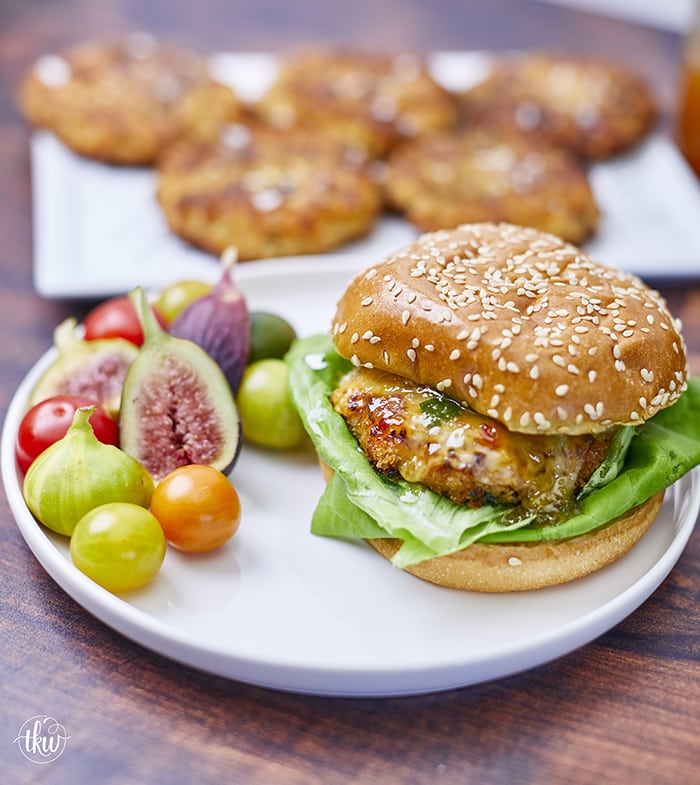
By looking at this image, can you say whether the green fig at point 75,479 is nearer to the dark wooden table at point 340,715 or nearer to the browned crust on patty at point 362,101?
the dark wooden table at point 340,715

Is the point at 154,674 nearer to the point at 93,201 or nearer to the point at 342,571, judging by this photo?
the point at 342,571

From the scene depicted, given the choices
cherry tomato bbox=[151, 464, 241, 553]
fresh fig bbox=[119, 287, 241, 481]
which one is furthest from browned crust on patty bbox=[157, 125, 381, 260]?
cherry tomato bbox=[151, 464, 241, 553]

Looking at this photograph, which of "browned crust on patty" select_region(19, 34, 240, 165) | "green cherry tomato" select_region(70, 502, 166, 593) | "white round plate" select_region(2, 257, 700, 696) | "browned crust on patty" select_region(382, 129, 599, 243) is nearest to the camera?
"white round plate" select_region(2, 257, 700, 696)

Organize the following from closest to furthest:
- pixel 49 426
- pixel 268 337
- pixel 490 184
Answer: pixel 49 426, pixel 268 337, pixel 490 184

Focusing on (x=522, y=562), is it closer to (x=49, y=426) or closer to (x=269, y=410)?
(x=269, y=410)

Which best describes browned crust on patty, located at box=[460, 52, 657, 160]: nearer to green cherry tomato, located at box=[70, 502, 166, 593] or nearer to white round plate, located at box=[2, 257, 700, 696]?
white round plate, located at box=[2, 257, 700, 696]

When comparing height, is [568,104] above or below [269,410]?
above

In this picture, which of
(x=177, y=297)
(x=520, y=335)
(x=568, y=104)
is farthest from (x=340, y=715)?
(x=568, y=104)

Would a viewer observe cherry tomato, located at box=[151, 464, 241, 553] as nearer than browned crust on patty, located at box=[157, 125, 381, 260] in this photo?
Yes
